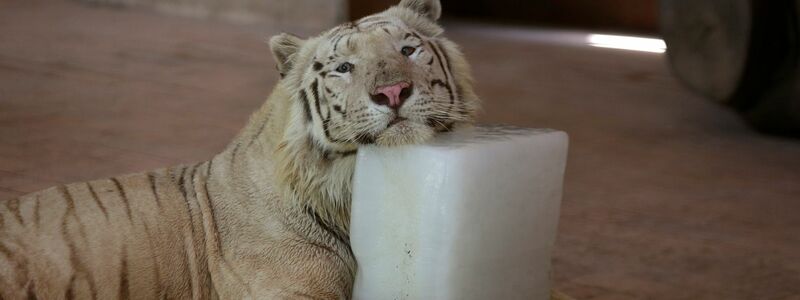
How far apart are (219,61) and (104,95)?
1136mm

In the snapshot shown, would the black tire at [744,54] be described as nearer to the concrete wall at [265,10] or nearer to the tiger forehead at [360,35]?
the tiger forehead at [360,35]

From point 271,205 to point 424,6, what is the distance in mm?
459

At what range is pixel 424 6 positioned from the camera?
83.7 inches

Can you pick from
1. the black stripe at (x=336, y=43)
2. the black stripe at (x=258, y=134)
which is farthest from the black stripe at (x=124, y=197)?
the black stripe at (x=336, y=43)

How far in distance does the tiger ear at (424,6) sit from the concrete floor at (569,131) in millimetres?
864

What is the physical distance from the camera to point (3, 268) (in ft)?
Result: 6.44

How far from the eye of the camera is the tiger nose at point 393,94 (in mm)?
1867

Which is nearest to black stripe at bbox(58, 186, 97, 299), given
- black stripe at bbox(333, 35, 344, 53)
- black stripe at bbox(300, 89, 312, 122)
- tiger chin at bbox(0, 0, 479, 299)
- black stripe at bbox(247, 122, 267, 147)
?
tiger chin at bbox(0, 0, 479, 299)

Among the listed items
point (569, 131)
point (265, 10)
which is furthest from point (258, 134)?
point (265, 10)

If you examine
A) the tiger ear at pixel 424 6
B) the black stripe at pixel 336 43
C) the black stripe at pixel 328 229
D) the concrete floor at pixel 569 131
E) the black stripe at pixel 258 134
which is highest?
the tiger ear at pixel 424 6

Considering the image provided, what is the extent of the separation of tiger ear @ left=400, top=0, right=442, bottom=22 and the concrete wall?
4.99 meters

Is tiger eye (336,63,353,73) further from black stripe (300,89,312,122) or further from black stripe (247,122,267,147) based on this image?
black stripe (247,122,267,147)

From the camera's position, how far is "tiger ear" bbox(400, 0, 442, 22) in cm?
212

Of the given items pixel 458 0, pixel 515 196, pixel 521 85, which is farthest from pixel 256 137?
pixel 458 0
